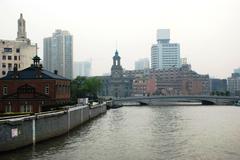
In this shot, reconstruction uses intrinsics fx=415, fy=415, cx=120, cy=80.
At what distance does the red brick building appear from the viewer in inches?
2977

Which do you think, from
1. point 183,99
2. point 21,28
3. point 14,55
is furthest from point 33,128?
point 183,99

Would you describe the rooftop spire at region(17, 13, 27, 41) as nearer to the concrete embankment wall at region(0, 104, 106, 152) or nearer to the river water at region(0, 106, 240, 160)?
the concrete embankment wall at region(0, 104, 106, 152)

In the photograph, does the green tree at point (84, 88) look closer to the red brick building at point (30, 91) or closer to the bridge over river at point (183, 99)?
the bridge over river at point (183, 99)

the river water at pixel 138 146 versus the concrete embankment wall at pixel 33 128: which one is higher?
the concrete embankment wall at pixel 33 128

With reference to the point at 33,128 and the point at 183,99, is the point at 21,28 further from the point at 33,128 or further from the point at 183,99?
the point at 33,128

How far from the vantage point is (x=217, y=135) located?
6062 cm

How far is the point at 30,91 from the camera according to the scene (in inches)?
3000

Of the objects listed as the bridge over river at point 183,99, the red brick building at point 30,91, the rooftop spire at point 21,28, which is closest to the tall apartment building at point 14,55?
the rooftop spire at point 21,28

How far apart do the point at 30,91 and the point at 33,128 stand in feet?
94.9

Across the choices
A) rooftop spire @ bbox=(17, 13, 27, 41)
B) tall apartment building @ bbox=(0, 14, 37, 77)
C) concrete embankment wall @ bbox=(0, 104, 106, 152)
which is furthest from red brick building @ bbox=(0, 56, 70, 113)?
rooftop spire @ bbox=(17, 13, 27, 41)

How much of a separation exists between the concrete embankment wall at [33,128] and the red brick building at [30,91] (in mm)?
8980

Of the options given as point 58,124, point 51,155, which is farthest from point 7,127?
point 58,124

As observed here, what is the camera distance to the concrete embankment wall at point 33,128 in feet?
138

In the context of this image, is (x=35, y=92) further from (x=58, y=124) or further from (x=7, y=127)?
(x=7, y=127)
